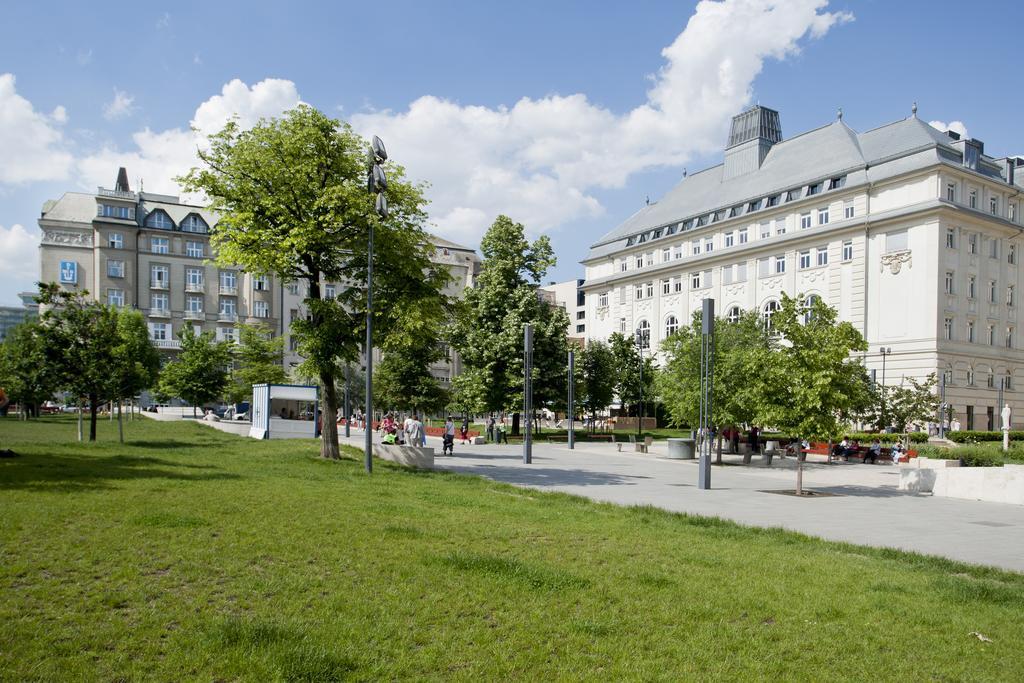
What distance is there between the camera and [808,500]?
61.7 feet

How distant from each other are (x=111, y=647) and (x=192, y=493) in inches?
287

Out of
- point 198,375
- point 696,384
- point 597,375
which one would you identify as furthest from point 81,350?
point 597,375

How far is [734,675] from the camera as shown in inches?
204

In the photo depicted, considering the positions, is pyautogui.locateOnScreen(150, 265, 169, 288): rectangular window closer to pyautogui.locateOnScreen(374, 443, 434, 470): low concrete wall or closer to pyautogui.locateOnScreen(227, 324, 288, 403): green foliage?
pyautogui.locateOnScreen(227, 324, 288, 403): green foliage

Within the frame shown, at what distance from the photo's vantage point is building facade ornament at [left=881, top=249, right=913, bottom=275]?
54847 millimetres

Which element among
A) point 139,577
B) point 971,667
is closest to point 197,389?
point 139,577

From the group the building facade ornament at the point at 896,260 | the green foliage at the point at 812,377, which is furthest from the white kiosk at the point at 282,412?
the building facade ornament at the point at 896,260

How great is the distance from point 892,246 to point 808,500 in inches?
1735

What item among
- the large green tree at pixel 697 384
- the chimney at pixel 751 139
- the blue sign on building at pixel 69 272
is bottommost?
the large green tree at pixel 697 384

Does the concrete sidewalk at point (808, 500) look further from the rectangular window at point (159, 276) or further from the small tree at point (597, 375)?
the rectangular window at point (159, 276)

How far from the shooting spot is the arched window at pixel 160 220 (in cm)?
8444

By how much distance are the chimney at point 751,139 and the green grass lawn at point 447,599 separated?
6933 centimetres

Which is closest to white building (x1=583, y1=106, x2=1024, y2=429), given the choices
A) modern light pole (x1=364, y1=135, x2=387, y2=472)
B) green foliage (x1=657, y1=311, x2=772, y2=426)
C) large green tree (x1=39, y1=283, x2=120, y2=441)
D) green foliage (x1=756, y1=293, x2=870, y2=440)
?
green foliage (x1=657, y1=311, x2=772, y2=426)

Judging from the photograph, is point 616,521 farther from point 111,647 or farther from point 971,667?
point 111,647
